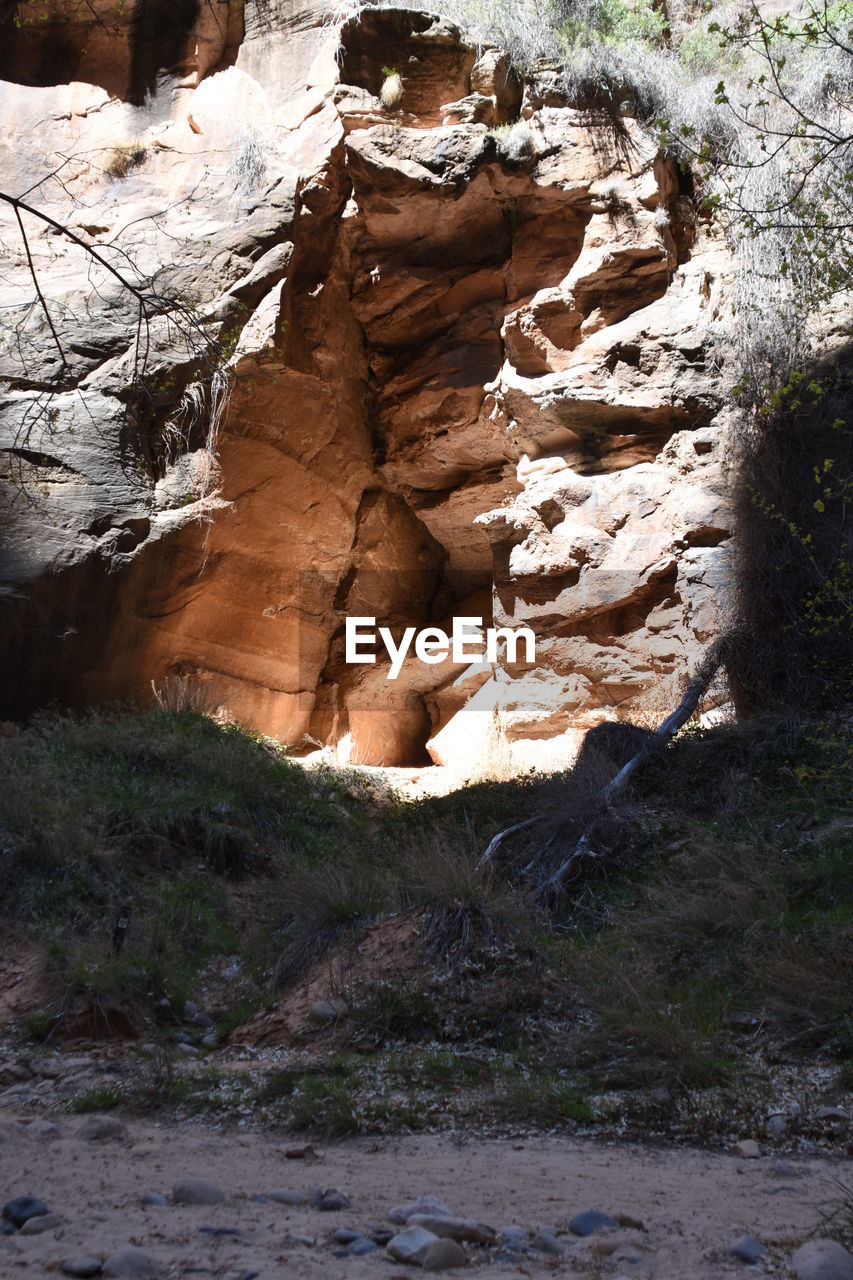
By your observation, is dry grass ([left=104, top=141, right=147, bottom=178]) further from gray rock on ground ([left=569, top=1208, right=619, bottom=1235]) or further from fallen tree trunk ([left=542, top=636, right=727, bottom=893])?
gray rock on ground ([left=569, top=1208, right=619, bottom=1235])

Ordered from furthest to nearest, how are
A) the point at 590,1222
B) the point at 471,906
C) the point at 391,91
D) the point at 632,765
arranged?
1. the point at 391,91
2. the point at 632,765
3. the point at 471,906
4. the point at 590,1222

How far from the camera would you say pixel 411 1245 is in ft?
8.87

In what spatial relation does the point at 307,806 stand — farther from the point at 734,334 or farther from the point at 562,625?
the point at 734,334

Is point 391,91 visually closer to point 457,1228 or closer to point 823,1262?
point 457,1228

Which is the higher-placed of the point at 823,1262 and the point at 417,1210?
the point at 823,1262

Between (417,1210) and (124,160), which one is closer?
(417,1210)

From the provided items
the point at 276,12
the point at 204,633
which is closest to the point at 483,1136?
the point at 204,633

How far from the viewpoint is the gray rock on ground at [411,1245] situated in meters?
2.67

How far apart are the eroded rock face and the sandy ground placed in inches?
290

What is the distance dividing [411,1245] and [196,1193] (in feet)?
2.75

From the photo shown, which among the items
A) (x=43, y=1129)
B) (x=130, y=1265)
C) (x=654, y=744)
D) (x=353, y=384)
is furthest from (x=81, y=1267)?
(x=353, y=384)
